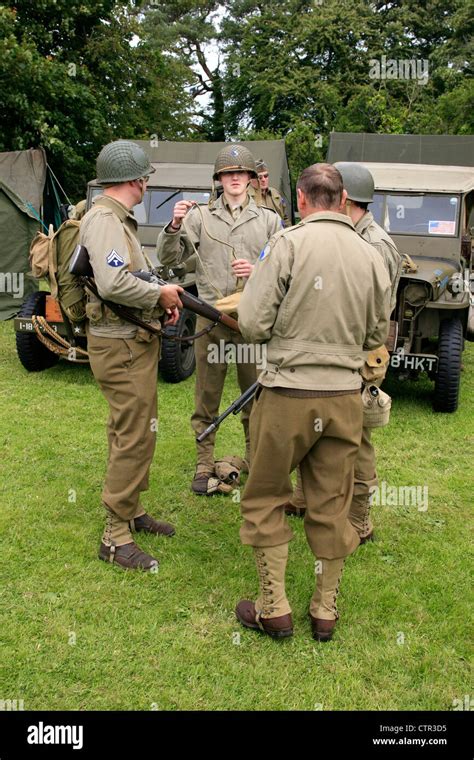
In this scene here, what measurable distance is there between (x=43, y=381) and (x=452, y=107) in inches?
595

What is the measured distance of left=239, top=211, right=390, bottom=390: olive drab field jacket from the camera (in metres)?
2.58

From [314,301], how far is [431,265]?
4.10 meters

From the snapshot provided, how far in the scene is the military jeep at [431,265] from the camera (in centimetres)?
589

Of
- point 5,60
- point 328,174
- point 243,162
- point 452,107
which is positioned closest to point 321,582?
point 328,174

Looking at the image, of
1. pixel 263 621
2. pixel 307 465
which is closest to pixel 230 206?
pixel 307 465

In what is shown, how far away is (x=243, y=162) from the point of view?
13.3 feet

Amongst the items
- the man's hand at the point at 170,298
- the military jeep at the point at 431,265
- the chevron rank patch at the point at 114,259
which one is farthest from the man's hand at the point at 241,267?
the military jeep at the point at 431,265

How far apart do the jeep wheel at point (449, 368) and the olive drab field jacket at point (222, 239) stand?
2.31 meters

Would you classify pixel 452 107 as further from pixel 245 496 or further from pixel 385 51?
pixel 245 496

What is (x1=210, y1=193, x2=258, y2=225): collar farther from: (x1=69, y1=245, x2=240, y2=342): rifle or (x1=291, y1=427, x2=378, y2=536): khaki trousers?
(x1=291, y1=427, x2=378, y2=536): khaki trousers

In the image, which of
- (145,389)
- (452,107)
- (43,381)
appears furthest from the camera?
(452,107)

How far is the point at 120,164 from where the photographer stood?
3.27 meters

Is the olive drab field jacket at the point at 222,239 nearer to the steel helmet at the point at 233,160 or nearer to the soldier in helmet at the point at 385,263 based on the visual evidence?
the steel helmet at the point at 233,160

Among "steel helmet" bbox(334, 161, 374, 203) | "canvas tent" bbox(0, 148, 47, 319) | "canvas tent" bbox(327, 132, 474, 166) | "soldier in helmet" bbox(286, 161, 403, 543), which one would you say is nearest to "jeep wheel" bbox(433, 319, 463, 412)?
"soldier in helmet" bbox(286, 161, 403, 543)
